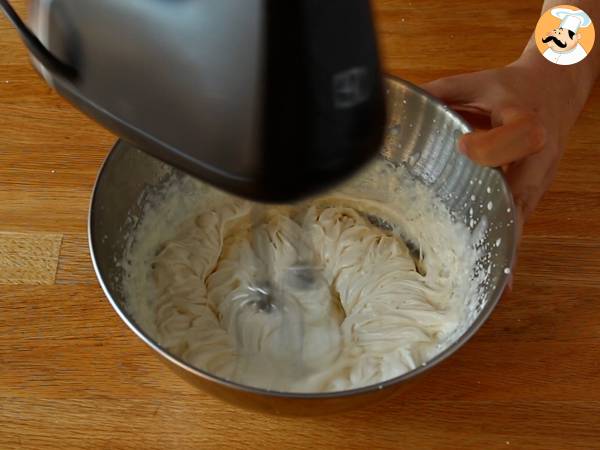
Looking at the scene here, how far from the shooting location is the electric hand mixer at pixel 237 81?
46 centimetres

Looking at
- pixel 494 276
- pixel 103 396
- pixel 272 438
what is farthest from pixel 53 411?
pixel 494 276

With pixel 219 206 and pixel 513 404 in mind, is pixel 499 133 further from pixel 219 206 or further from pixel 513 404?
pixel 219 206

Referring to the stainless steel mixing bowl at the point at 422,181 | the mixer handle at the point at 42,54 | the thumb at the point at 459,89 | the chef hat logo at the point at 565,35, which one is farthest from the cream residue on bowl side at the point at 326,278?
the mixer handle at the point at 42,54

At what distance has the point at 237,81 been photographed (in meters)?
0.47

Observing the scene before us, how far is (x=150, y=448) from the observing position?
897mm

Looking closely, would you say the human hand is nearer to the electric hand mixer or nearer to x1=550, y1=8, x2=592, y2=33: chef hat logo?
x1=550, y1=8, x2=592, y2=33: chef hat logo

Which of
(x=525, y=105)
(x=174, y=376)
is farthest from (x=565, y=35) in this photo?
(x=174, y=376)

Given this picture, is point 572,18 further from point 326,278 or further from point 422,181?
point 326,278

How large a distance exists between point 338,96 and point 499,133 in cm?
47

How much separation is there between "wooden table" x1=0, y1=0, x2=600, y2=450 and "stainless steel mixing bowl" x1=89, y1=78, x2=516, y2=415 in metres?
0.11

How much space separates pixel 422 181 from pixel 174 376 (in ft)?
1.58

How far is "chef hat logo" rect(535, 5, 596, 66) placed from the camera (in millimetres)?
1112

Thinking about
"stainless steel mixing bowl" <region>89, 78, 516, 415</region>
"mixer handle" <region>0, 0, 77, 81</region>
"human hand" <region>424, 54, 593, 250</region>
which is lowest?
"stainless steel mixing bowl" <region>89, 78, 516, 415</region>

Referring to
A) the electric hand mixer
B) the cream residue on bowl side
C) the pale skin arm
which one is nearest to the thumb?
the pale skin arm
